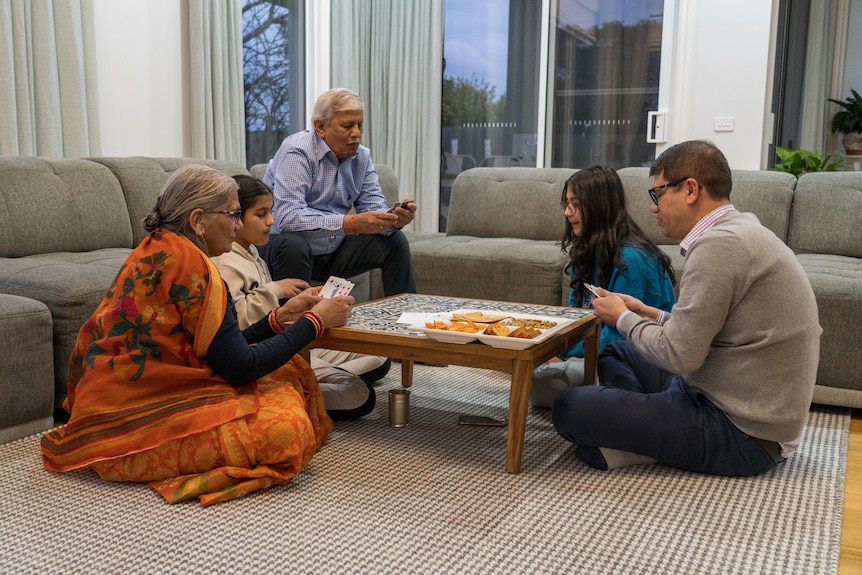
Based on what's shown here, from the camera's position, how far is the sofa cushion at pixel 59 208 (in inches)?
118

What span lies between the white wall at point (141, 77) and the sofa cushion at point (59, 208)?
962mm

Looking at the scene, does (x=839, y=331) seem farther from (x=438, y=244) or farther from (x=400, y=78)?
(x=400, y=78)

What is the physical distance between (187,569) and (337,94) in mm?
2084

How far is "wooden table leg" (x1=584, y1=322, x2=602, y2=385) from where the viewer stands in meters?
2.55

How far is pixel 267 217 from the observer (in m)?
2.50

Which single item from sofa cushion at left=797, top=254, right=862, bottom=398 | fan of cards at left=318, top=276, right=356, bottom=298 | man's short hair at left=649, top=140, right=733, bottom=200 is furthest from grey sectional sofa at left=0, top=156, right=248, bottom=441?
sofa cushion at left=797, top=254, right=862, bottom=398

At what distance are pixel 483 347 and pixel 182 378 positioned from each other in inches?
29.4

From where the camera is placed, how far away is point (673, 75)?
4898mm

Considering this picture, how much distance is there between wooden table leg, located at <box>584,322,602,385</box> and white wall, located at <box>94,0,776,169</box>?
2633 mm

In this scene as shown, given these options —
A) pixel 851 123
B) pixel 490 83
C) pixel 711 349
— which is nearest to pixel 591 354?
pixel 711 349

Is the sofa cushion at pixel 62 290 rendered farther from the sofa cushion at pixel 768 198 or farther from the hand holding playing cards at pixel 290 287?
the sofa cushion at pixel 768 198

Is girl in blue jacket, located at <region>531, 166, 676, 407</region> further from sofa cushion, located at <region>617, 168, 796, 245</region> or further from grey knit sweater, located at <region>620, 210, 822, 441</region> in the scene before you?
sofa cushion, located at <region>617, 168, 796, 245</region>

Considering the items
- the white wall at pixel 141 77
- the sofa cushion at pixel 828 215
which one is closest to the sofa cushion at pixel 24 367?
the white wall at pixel 141 77

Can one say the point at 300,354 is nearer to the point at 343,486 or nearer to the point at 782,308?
the point at 343,486
